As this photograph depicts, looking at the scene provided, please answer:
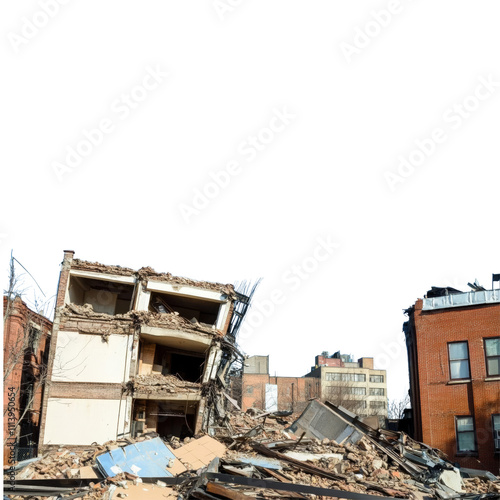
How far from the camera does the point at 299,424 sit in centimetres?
2473

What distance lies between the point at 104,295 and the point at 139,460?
1337 centimetres

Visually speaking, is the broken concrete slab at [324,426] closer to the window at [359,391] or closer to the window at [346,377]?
the window at [346,377]

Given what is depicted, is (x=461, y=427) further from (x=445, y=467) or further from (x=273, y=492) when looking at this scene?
(x=273, y=492)

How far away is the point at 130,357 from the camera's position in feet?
85.0

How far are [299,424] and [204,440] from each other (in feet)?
17.6

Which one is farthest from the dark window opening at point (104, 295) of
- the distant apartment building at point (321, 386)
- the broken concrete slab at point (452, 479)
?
the distant apartment building at point (321, 386)

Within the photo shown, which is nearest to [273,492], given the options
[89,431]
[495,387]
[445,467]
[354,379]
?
[445,467]

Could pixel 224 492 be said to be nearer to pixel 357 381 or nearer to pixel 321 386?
pixel 321 386

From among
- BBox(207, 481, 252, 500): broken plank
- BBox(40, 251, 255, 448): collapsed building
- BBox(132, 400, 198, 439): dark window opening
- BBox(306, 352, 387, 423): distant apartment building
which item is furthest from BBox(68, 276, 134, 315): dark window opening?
BBox(306, 352, 387, 423): distant apartment building

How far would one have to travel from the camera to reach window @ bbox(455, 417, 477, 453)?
81.1 feet

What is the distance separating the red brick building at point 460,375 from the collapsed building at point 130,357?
30.5ft

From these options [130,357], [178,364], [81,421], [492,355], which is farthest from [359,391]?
[81,421]

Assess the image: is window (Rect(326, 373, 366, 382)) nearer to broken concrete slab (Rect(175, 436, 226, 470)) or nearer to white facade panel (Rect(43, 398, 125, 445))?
white facade panel (Rect(43, 398, 125, 445))

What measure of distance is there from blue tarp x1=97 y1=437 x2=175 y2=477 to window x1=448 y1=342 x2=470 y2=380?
14011mm
